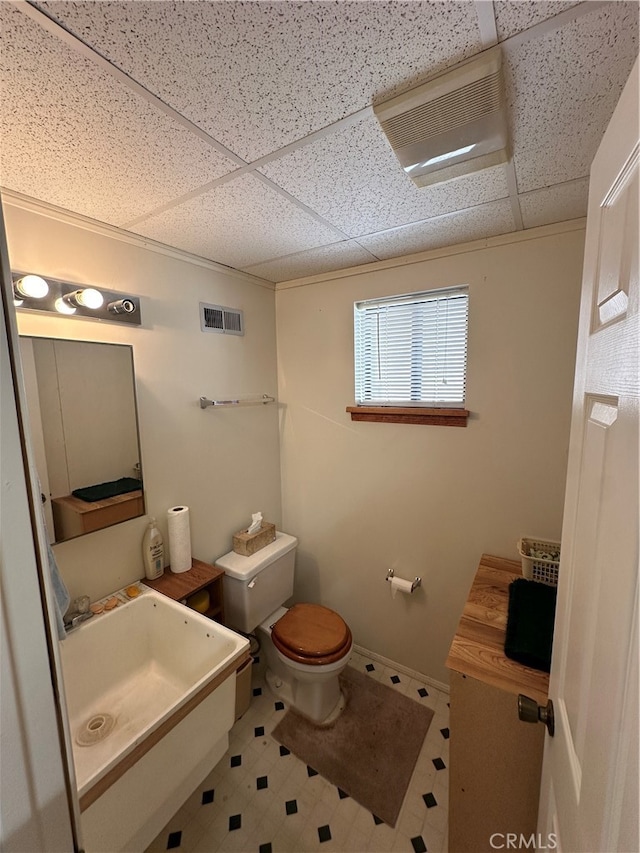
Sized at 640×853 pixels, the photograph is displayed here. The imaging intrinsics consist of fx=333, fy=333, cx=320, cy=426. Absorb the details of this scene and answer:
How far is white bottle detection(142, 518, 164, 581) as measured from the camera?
5.04 feet

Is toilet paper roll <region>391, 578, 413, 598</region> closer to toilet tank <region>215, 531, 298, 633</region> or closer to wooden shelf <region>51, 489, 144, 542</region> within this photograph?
toilet tank <region>215, 531, 298, 633</region>

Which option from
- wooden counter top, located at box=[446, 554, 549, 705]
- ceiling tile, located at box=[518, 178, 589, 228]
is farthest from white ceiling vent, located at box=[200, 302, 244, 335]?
wooden counter top, located at box=[446, 554, 549, 705]

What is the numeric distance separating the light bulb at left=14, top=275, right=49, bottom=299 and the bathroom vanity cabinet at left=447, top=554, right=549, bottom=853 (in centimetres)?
187

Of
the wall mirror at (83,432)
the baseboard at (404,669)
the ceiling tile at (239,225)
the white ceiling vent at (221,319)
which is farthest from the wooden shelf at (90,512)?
the baseboard at (404,669)

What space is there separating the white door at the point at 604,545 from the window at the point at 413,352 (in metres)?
0.98

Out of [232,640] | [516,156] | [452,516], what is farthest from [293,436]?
[516,156]

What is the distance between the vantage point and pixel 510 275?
151 centimetres

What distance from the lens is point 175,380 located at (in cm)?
165

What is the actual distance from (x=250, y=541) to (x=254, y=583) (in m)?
0.22

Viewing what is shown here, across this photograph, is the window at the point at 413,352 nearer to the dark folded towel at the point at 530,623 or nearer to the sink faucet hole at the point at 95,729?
the dark folded towel at the point at 530,623

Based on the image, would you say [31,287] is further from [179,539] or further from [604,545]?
[604,545]

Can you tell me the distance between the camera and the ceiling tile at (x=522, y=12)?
562mm

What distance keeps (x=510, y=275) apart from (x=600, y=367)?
3.83 ft

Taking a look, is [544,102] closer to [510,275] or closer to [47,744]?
[510,275]
